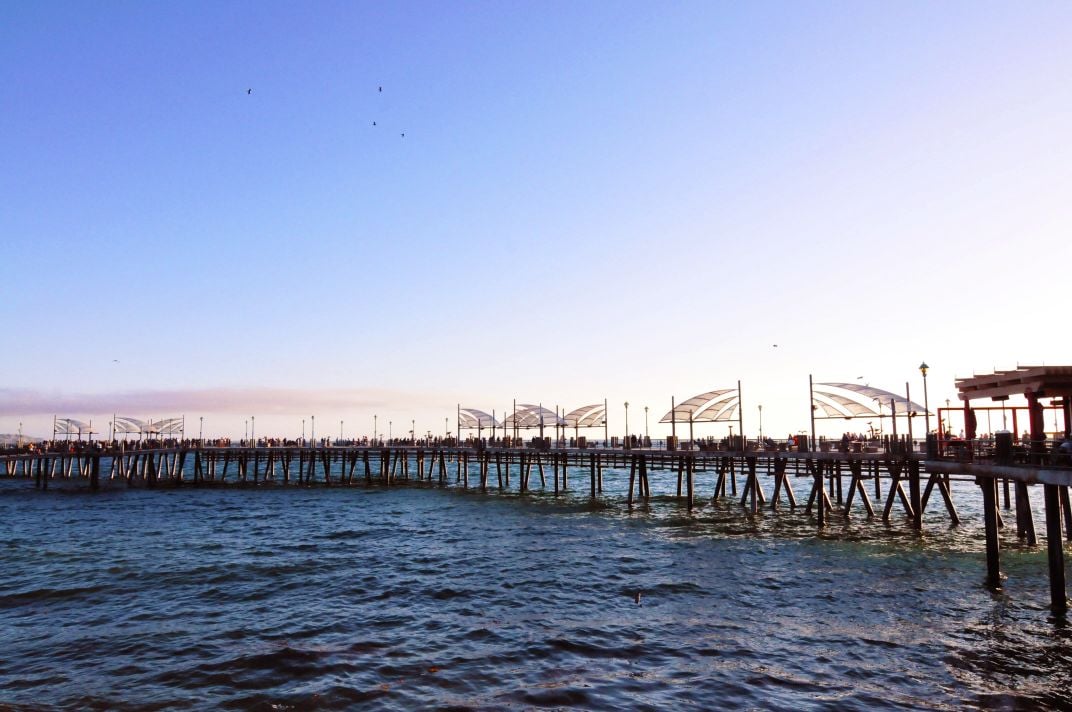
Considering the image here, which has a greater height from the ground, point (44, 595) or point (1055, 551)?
point (1055, 551)

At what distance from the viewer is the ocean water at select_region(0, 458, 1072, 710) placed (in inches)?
477

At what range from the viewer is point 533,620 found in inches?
657

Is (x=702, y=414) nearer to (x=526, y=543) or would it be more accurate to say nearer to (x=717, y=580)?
(x=526, y=543)

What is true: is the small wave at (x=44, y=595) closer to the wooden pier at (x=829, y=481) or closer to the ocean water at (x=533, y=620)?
the ocean water at (x=533, y=620)

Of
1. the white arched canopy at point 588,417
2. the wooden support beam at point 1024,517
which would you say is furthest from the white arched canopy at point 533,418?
the wooden support beam at point 1024,517

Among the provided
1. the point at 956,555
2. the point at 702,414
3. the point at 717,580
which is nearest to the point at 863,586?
the point at 717,580

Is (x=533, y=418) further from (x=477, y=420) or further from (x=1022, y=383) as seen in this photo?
(x=1022, y=383)

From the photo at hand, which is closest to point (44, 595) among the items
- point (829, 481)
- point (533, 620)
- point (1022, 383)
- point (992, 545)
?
point (533, 620)

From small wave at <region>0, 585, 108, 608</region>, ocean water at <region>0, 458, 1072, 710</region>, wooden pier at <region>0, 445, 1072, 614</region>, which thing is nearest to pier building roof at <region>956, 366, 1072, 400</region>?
wooden pier at <region>0, 445, 1072, 614</region>

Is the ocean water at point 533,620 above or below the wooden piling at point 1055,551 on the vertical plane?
below

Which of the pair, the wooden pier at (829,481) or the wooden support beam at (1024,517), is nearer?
the wooden pier at (829,481)

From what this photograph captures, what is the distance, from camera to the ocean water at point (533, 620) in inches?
477

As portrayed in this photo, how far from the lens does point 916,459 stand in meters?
27.6

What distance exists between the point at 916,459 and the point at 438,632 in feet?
71.1
